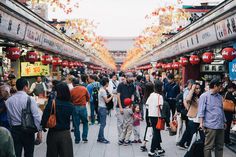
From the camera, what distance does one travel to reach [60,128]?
5262 mm

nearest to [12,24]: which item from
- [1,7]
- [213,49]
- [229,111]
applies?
[1,7]

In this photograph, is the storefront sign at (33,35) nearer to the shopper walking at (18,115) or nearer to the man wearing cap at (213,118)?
the shopper walking at (18,115)

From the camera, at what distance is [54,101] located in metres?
5.32

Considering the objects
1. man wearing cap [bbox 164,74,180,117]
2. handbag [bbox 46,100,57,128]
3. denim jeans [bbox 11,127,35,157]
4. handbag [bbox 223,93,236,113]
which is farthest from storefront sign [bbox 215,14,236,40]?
denim jeans [bbox 11,127,35,157]

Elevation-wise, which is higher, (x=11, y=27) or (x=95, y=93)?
(x=11, y=27)

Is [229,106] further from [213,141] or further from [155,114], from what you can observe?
[213,141]

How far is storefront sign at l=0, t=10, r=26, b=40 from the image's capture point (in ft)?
28.3

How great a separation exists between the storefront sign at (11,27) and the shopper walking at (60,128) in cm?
409

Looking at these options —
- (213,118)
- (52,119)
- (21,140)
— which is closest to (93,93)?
(213,118)

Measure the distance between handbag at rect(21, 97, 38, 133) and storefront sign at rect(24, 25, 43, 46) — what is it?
6121 millimetres

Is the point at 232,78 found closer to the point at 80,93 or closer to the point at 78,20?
the point at 80,93

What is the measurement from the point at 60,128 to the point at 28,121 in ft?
2.17

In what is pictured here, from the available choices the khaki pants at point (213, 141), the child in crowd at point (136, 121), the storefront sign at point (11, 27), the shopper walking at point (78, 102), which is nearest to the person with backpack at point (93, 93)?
the shopper walking at point (78, 102)

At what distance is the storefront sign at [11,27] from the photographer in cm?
862
